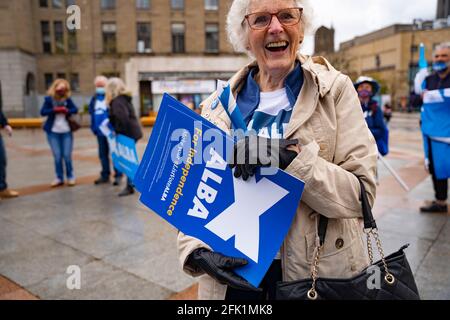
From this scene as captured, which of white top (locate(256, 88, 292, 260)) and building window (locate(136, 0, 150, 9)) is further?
building window (locate(136, 0, 150, 9))

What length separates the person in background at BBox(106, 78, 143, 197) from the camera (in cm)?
593

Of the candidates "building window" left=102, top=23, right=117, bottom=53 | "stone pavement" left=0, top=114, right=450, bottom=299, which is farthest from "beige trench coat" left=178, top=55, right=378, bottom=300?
"building window" left=102, top=23, right=117, bottom=53

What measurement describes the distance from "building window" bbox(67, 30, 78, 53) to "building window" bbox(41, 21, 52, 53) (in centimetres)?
215

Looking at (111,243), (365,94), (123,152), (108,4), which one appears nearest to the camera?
(111,243)

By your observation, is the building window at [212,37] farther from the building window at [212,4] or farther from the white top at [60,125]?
the white top at [60,125]

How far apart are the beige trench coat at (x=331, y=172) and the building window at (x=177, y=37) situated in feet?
98.2

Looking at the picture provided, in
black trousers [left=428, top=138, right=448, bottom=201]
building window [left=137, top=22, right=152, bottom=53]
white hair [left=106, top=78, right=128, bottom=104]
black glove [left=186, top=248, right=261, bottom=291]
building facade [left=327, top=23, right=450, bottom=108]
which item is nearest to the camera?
black glove [left=186, top=248, right=261, bottom=291]

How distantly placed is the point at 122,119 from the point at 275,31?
4754 millimetres

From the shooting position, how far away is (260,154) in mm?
1273

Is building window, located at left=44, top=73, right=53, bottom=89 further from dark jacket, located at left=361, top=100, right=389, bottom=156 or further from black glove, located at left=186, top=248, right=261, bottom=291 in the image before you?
black glove, located at left=186, top=248, right=261, bottom=291

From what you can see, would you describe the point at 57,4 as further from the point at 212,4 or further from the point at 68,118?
the point at 68,118

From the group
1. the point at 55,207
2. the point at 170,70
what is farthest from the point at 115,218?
the point at 170,70

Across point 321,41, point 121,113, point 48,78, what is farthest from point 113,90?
point 48,78

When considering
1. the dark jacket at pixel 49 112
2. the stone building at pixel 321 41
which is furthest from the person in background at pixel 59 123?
the stone building at pixel 321 41
